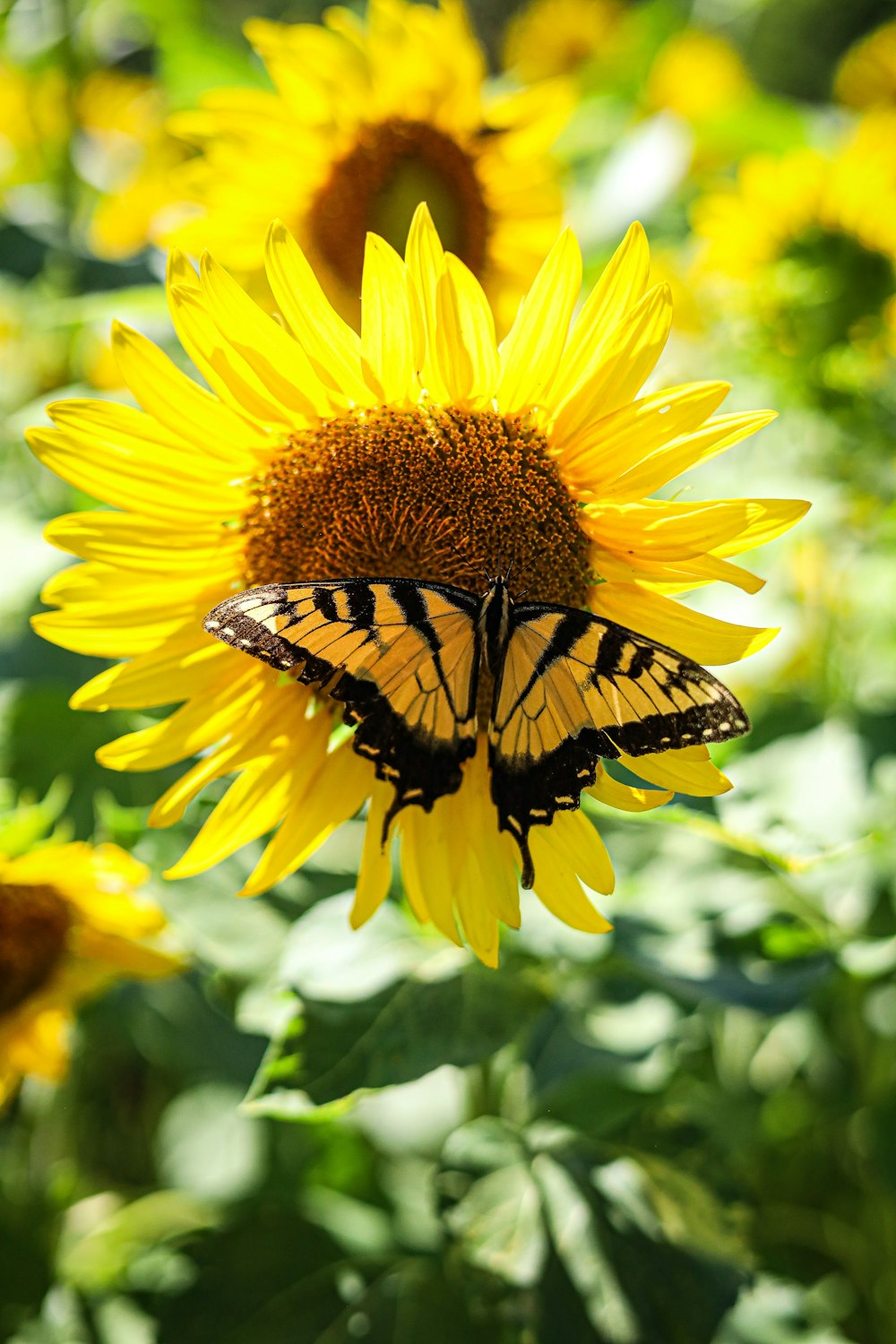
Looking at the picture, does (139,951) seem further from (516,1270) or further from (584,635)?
(584,635)

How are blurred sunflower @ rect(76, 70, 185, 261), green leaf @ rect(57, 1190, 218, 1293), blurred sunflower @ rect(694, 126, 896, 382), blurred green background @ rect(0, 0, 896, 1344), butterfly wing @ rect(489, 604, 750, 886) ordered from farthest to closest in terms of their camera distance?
1. blurred sunflower @ rect(76, 70, 185, 261)
2. blurred sunflower @ rect(694, 126, 896, 382)
3. green leaf @ rect(57, 1190, 218, 1293)
4. blurred green background @ rect(0, 0, 896, 1344)
5. butterfly wing @ rect(489, 604, 750, 886)

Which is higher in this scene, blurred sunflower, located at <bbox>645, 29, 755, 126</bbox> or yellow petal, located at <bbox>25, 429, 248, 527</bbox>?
blurred sunflower, located at <bbox>645, 29, 755, 126</bbox>

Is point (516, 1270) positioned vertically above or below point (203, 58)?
below

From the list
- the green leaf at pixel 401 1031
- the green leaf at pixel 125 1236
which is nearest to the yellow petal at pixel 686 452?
the green leaf at pixel 401 1031

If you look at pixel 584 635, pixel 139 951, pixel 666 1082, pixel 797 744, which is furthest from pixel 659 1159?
pixel 584 635

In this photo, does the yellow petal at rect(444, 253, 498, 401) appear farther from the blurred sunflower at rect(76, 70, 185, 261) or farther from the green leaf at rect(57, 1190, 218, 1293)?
the green leaf at rect(57, 1190, 218, 1293)

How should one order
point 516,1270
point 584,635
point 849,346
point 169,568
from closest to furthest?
1. point 584,635
2. point 169,568
3. point 516,1270
4. point 849,346

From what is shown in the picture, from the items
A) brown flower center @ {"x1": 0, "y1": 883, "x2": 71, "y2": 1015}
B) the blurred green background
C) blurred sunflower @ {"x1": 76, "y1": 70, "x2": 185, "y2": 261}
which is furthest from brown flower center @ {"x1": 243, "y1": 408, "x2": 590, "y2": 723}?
blurred sunflower @ {"x1": 76, "y1": 70, "x2": 185, "y2": 261}
